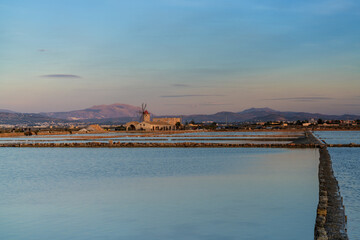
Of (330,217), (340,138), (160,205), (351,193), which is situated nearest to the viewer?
(330,217)

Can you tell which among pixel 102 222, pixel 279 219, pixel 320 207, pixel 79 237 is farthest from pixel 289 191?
pixel 79 237

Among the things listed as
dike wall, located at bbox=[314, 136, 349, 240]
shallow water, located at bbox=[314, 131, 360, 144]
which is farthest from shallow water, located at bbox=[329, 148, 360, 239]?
shallow water, located at bbox=[314, 131, 360, 144]

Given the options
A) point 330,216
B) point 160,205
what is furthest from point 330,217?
point 160,205

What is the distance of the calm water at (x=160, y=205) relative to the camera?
8383 millimetres

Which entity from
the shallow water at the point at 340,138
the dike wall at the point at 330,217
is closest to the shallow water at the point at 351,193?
the dike wall at the point at 330,217

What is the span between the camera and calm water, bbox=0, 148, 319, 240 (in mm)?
8383

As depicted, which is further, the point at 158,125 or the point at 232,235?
the point at 158,125

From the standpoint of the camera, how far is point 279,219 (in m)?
9.16

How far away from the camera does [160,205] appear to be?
11.1 meters

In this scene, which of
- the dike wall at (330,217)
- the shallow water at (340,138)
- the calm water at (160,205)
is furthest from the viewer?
the shallow water at (340,138)

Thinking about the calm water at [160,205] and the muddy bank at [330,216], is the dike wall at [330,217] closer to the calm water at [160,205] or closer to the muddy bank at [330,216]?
the muddy bank at [330,216]

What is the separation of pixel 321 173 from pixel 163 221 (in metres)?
9.39

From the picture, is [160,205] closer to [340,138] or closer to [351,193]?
[351,193]

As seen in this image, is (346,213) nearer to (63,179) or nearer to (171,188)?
(171,188)
